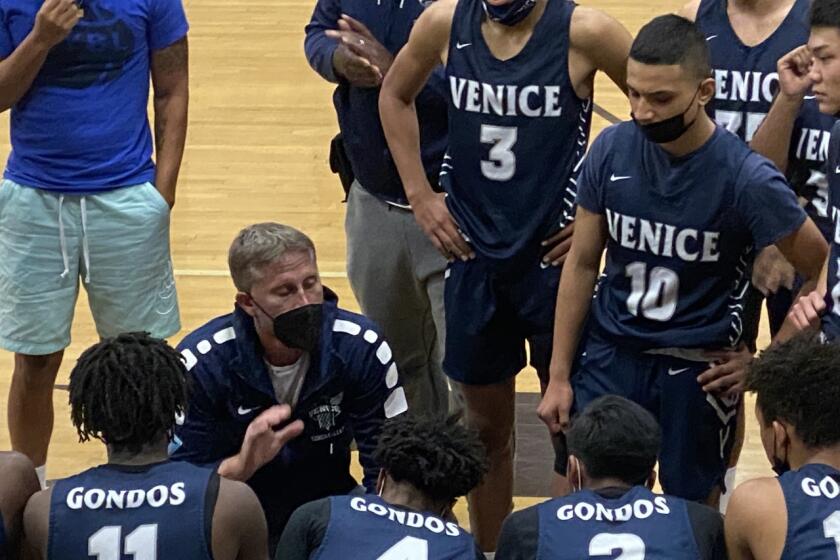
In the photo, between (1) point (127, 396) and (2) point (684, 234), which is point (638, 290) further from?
(1) point (127, 396)

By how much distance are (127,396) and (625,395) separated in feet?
4.35

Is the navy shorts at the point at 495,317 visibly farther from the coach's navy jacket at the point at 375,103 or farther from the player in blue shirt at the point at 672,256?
the coach's navy jacket at the point at 375,103

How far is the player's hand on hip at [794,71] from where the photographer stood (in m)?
4.00

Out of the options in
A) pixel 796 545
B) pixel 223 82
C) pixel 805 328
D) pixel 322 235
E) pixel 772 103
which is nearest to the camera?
pixel 796 545

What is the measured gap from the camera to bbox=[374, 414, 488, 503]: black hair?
122 inches

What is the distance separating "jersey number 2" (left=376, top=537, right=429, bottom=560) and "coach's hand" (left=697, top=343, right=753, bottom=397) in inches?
42.7

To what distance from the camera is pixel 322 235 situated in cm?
721

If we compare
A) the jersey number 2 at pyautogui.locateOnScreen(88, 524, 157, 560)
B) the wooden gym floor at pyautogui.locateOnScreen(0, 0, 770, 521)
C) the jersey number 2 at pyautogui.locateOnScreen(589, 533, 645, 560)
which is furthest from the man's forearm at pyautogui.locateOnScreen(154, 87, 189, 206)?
the jersey number 2 at pyautogui.locateOnScreen(589, 533, 645, 560)

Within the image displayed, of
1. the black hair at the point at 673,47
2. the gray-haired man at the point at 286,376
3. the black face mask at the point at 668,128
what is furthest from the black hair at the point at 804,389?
the gray-haired man at the point at 286,376

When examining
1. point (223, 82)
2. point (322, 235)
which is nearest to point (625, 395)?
point (322, 235)

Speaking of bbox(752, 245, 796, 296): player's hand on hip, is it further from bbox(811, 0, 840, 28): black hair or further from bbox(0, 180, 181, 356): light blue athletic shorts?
bbox(0, 180, 181, 356): light blue athletic shorts

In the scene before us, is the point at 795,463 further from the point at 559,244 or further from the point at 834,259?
the point at 559,244

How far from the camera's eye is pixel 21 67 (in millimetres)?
4344

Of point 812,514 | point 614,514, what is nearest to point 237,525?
point 614,514
